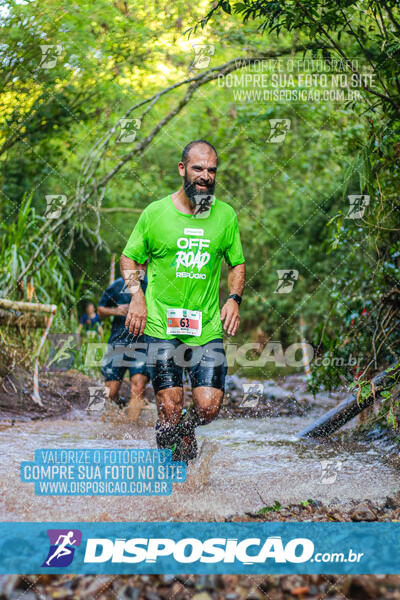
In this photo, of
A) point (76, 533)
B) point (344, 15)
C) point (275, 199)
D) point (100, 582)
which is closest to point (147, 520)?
point (76, 533)

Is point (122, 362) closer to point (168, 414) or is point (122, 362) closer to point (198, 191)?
point (168, 414)

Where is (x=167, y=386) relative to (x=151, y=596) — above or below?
above

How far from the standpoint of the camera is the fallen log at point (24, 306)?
22.2 feet

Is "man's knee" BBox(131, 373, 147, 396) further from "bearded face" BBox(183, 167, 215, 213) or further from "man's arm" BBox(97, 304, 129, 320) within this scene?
"bearded face" BBox(183, 167, 215, 213)

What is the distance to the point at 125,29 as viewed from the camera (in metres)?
8.64

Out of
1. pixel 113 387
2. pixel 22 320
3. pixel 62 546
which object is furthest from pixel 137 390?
pixel 62 546

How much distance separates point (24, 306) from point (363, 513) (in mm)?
4374

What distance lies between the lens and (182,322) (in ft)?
14.0

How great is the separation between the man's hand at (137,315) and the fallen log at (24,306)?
9.68 feet

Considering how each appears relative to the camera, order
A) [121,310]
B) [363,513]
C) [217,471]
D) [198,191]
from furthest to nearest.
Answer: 1. [121,310]
2. [217,471]
3. [198,191]
4. [363,513]

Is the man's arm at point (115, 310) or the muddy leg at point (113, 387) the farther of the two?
the muddy leg at point (113, 387)

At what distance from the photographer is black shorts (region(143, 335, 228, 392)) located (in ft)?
13.8

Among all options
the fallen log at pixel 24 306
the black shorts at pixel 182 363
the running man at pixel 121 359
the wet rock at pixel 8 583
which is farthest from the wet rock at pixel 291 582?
the fallen log at pixel 24 306

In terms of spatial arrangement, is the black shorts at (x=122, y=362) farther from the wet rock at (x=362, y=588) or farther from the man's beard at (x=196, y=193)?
the wet rock at (x=362, y=588)
